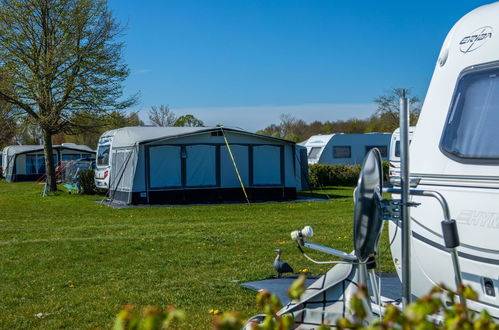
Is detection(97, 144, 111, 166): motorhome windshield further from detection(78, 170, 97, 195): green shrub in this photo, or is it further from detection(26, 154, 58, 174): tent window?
detection(26, 154, 58, 174): tent window

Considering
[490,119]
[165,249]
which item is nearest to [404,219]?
[490,119]

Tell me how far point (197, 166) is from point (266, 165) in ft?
7.61

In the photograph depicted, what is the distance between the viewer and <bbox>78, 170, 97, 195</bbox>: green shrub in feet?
75.8

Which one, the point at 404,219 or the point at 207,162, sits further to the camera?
the point at 207,162

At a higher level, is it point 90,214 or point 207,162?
point 207,162

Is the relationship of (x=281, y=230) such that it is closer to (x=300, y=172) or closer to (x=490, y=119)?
(x=490, y=119)

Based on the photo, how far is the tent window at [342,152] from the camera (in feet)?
101

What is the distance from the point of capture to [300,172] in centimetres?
2309

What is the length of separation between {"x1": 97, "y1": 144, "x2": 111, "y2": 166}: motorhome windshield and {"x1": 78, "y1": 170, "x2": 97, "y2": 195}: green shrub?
4.55ft

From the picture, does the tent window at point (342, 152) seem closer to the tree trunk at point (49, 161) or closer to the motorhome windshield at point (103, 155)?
the motorhome windshield at point (103, 155)

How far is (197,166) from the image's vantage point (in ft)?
62.2

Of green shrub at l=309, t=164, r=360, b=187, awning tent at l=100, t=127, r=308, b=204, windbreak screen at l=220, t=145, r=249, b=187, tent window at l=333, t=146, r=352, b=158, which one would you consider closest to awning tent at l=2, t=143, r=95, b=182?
tent window at l=333, t=146, r=352, b=158

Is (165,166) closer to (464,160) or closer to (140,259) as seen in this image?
(140,259)

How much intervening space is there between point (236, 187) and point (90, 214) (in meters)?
5.30
